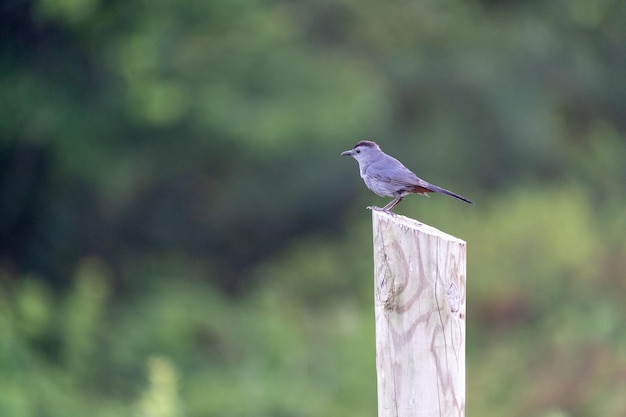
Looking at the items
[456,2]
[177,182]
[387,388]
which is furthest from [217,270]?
[387,388]

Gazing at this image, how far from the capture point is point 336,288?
38.2 ft

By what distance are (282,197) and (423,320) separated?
960 cm

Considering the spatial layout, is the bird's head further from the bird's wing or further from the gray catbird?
the bird's wing

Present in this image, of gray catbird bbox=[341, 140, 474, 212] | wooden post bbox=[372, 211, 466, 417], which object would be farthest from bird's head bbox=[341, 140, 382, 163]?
wooden post bbox=[372, 211, 466, 417]

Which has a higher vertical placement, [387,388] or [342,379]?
[342,379]

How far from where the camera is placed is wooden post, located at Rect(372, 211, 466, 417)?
265 cm

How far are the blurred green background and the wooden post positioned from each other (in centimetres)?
359

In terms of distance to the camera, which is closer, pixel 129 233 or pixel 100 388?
pixel 100 388

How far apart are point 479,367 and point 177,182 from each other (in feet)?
16.6

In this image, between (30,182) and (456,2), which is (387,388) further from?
(456,2)

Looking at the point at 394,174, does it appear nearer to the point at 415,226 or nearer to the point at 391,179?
the point at 391,179

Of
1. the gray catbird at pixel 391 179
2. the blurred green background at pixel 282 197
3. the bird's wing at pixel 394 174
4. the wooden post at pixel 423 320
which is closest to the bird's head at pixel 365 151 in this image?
the gray catbird at pixel 391 179

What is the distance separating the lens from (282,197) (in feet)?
40.2

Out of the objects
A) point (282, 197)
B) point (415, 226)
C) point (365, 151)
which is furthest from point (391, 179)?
point (282, 197)
